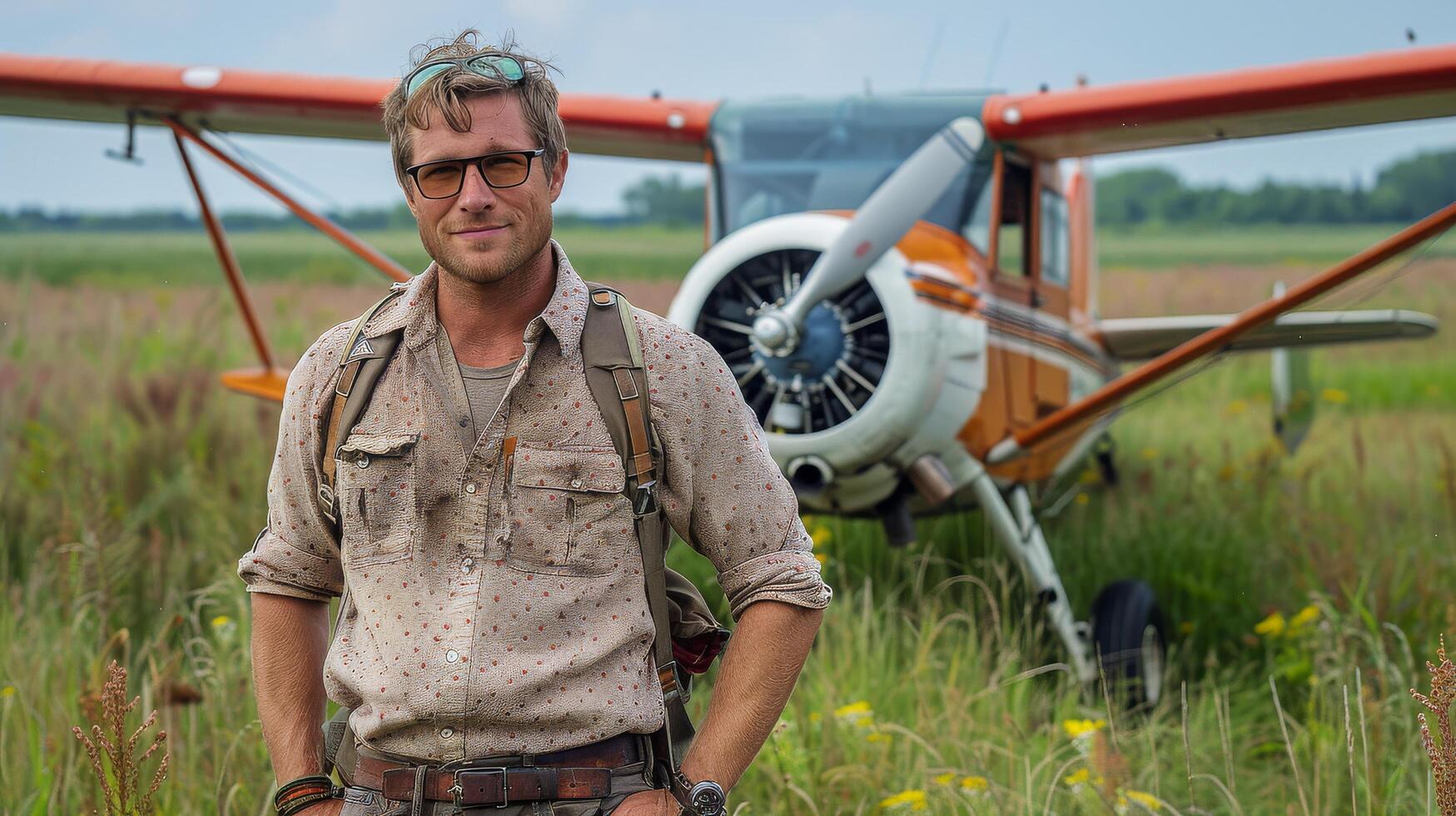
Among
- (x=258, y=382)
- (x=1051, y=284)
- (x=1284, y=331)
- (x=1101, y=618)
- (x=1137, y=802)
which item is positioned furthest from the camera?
(x=1284, y=331)

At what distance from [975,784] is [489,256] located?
2030 mm

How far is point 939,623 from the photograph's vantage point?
462 centimetres

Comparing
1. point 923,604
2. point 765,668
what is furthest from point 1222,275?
point 765,668

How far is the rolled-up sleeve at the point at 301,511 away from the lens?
182 centimetres

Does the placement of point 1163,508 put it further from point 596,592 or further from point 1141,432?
point 596,592

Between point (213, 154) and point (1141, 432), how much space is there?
9.10 m

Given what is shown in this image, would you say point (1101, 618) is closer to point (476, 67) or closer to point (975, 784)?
point (975, 784)

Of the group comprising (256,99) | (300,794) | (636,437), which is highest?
(256,99)

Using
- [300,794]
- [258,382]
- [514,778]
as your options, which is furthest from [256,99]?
[514,778]

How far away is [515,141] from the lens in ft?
5.67

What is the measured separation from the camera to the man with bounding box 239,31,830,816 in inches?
65.6

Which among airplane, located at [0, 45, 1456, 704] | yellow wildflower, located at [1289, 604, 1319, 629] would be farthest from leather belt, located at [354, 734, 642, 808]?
yellow wildflower, located at [1289, 604, 1319, 629]

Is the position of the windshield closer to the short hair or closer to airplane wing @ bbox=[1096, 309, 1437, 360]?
airplane wing @ bbox=[1096, 309, 1437, 360]

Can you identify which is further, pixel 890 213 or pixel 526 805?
pixel 890 213
